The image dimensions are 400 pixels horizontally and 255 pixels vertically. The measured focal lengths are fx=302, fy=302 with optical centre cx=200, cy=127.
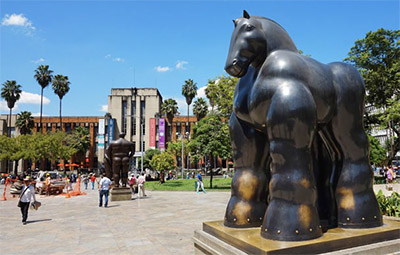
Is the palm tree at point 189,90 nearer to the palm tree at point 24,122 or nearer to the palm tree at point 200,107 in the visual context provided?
the palm tree at point 200,107

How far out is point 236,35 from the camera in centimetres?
379

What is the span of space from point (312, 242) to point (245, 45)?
7.60 feet

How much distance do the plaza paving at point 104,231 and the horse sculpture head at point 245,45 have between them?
158 inches

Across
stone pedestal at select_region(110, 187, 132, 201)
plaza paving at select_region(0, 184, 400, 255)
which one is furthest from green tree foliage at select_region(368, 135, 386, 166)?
plaza paving at select_region(0, 184, 400, 255)

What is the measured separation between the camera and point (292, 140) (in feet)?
10.5

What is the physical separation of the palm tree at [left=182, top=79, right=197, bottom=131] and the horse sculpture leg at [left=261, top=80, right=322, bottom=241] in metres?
55.6

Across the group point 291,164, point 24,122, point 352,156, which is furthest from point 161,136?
point 291,164

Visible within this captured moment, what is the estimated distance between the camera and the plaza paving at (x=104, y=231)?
6.51 m

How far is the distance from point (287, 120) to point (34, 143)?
41558mm

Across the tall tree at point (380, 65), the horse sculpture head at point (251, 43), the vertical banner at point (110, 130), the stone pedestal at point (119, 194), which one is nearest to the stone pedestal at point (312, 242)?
the horse sculpture head at point (251, 43)

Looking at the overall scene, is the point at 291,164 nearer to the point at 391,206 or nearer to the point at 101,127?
the point at 391,206

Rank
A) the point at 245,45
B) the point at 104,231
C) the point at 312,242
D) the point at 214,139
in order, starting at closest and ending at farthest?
the point at 312,242 < the point at 245,45 < the point at 104,231 < the point at 214,139

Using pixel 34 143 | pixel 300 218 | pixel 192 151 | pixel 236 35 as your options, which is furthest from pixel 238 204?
pixel 34 143

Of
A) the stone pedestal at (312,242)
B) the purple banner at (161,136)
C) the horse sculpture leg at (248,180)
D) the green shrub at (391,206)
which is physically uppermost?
the purple banner at (161,136)
